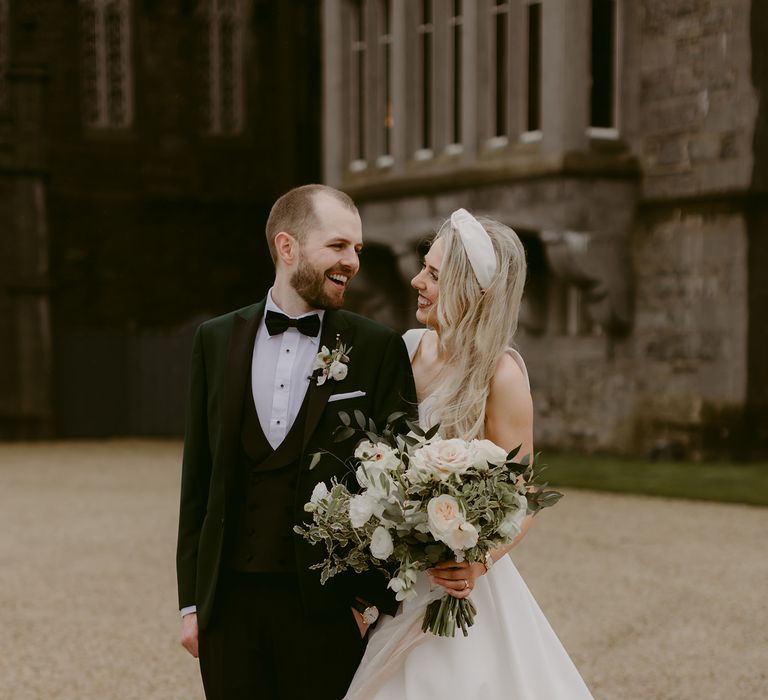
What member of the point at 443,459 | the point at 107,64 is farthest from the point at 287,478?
the point at 107,64

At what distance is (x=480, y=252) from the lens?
9.20 feet

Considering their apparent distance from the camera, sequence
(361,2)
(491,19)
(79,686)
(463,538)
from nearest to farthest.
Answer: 1. (463,538)
2. (79,686)
3. (491,19)
4. (361,2)

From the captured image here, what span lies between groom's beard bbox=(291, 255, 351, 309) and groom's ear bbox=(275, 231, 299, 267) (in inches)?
1.1

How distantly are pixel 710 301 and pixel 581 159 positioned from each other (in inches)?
80.7

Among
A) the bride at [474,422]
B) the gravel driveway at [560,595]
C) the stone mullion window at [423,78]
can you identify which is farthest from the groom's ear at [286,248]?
the stone mullion window at [423,78]

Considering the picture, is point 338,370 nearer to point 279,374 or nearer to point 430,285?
point 279,374

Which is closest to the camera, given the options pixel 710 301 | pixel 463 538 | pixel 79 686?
pixel 463 538

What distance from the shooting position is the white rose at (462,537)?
245 centimetres

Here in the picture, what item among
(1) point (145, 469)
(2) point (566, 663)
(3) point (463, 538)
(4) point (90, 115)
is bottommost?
(1) point (145, 469)

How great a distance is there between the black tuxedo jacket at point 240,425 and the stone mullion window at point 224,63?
58.3 feet

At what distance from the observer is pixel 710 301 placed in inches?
504

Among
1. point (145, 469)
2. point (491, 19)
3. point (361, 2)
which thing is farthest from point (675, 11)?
point (145, 469)

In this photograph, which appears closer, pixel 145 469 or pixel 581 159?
pixel 581 159

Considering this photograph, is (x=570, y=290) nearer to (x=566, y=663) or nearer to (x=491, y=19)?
(x=491, y=19)
